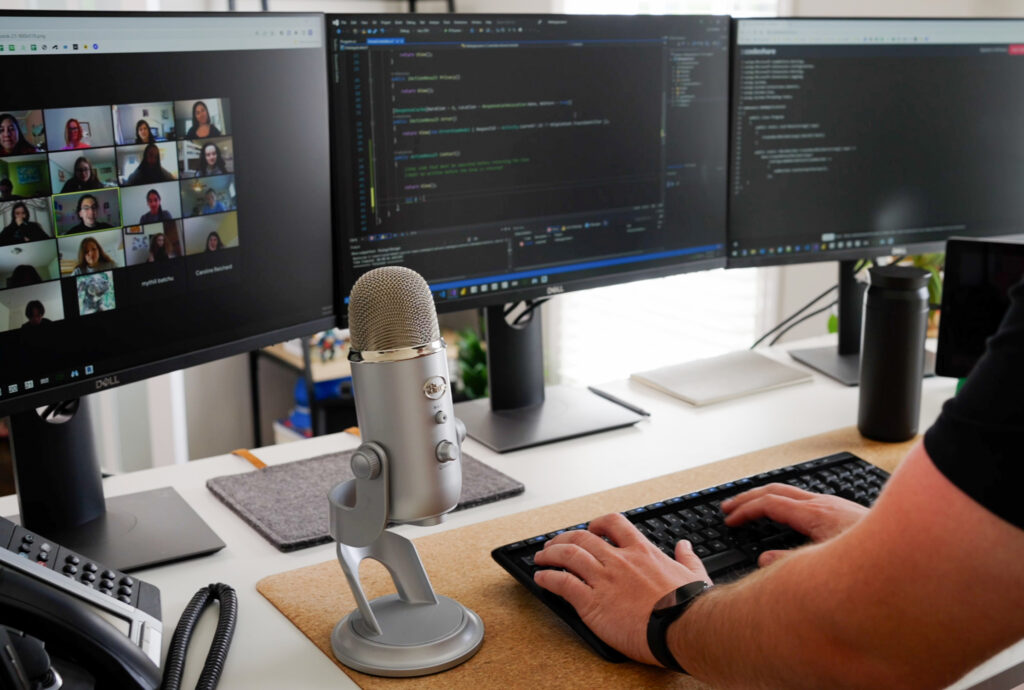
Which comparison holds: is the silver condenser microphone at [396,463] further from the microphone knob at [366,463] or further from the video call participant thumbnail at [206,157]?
the video call participant thumbnail at [206,157]

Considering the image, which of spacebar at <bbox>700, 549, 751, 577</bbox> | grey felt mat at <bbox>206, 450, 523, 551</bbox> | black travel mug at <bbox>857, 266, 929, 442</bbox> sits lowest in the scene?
grey felt mat at <bbox>206, 450, 523, 551</bbox>

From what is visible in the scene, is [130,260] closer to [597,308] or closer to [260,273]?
[260,273]

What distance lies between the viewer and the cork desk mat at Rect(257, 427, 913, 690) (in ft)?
2.74

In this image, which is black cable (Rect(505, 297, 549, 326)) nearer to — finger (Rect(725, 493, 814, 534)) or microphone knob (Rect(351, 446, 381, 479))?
finger (Rect(725, 493, 814, 534))

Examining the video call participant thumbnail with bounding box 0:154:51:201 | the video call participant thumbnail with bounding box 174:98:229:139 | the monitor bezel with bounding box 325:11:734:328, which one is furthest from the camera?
the monitor bezel with bounding box 325:11:734:328

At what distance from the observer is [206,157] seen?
104 centimetres

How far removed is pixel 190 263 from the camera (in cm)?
104

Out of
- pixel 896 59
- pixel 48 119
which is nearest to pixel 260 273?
pixel 48 119

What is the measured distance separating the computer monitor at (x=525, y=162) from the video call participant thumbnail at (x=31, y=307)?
36cm

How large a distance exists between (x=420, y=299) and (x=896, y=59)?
107 cm

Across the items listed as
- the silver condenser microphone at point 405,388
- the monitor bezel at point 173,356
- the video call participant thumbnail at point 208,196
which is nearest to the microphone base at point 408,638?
the silver condenser microphone at point 405,388

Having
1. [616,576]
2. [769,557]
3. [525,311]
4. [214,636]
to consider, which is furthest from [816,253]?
[214,636]

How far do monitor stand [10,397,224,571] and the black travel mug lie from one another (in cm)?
83

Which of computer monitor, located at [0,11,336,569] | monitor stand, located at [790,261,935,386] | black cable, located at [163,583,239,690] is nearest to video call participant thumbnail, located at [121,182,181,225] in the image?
computer monitor, located at [0,11,336,569]
